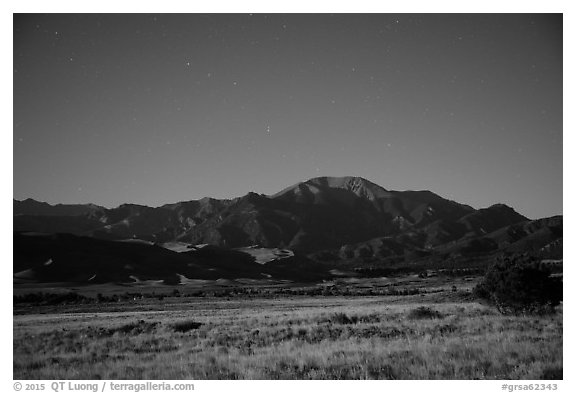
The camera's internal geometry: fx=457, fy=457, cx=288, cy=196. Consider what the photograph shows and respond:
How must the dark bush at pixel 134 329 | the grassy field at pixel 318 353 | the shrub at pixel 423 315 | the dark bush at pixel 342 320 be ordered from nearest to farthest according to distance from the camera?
the grassy field at pixel 318 353
the dark bush at pixel 134 329
the dark bush at pixel 342 320
the shrub at pixel 423 315

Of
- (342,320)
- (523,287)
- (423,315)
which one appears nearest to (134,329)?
(342,320)

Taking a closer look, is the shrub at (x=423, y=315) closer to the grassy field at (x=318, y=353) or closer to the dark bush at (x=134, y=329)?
the grassy field at (x=318, y=353)

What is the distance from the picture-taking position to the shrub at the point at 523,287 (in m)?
16.7

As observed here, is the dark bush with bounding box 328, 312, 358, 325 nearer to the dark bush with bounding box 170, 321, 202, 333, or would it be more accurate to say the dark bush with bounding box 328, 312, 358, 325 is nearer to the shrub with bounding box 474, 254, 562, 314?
the dark bush with bounding box 170, 321, 202, 333

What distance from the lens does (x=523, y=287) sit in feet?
56.3

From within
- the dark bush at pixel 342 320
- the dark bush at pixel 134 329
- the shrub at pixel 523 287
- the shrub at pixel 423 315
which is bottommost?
the dark bush at pixel 134 329

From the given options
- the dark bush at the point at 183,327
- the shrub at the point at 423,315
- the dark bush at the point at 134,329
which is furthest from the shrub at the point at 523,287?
the dark bush at the point at 134,329

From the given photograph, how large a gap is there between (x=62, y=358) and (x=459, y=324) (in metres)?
12.2

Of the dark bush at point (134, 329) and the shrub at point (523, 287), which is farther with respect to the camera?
the dark bush at point (134, 329)

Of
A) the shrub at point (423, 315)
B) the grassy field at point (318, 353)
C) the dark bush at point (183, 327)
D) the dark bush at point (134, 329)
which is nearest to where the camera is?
the grassy field at point (318, 353)

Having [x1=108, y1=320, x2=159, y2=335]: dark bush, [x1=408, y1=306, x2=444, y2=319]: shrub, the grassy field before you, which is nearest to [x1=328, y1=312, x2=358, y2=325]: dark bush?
the grassy field

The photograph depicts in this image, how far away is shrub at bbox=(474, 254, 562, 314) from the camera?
16672 mm
